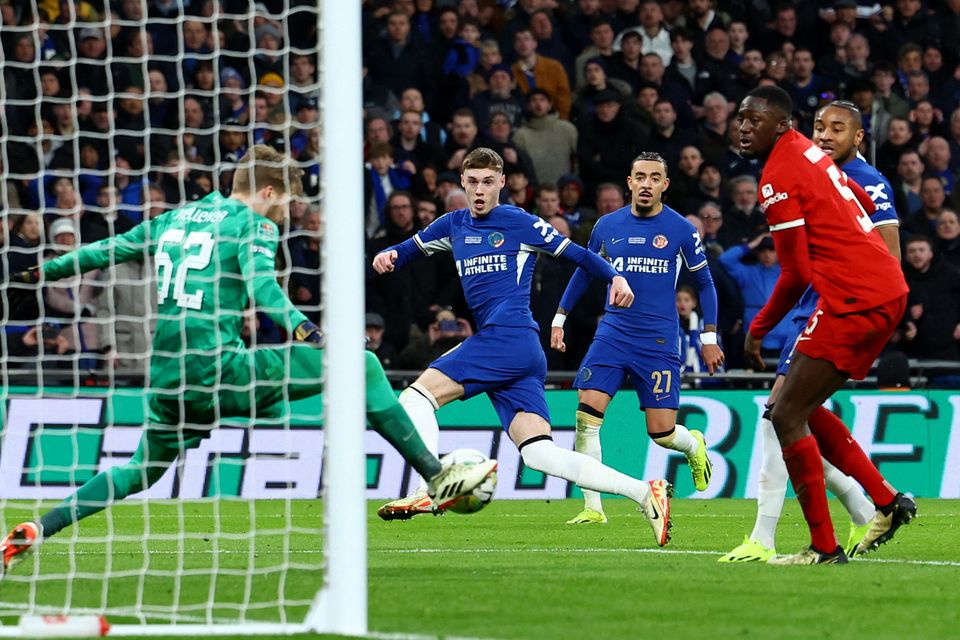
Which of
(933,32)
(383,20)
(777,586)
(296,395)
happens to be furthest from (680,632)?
(933,32)

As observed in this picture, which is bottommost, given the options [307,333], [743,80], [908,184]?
[307,333]

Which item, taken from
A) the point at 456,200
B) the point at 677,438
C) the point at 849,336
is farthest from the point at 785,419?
the point at 456,200

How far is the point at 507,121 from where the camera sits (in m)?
15.6

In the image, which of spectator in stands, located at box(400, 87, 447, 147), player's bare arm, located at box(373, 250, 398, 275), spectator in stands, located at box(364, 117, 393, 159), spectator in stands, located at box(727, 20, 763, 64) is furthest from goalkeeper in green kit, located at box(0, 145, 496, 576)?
spectator in stands, located at box(727, 20, 763, 64)

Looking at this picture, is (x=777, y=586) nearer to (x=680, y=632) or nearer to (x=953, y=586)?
(x=953, y=586)

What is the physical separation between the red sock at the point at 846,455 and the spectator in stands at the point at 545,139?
8168mm

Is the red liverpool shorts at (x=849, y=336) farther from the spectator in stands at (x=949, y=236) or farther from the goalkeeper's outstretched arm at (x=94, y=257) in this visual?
the spectator in stands at (x=949, y=236)

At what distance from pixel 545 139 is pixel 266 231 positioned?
9.48 metres

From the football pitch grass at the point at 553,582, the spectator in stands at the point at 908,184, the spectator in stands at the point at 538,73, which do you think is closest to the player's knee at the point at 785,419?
the football pitch grass at the point at 553,582

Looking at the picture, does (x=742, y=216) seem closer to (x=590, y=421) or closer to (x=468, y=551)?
(x=590, y=421)

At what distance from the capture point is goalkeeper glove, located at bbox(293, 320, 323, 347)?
668cm

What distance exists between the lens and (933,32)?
61.7 feet

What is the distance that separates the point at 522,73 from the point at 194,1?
11.4 ft

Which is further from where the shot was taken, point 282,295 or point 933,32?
point 933,32
